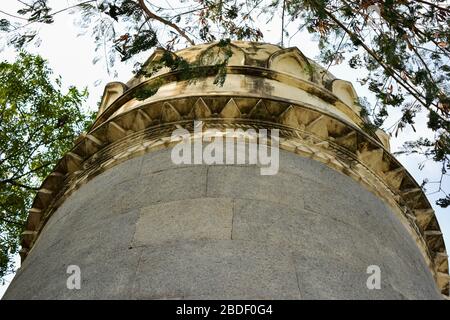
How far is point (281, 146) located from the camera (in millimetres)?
Result: 6770

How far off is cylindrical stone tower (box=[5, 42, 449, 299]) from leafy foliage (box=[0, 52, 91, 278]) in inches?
179

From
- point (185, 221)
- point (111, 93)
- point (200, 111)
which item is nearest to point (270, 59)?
point (200, 111)

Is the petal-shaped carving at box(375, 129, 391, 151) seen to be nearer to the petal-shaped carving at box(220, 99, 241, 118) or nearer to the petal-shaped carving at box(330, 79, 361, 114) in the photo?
the petal-shaped carving at box(330, 79, 361, 114)

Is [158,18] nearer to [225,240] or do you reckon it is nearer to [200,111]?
[200,111]

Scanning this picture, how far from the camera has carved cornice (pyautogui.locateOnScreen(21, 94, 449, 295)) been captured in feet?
23.2

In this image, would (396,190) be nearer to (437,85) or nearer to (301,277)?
(437,85)

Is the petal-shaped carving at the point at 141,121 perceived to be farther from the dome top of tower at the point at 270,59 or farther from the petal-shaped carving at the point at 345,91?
the petal-shaped carving at the point at 345,91

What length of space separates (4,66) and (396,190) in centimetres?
915

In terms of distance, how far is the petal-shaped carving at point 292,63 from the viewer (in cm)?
852

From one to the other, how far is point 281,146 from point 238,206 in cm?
149

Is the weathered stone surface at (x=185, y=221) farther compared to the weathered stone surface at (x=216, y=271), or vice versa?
the weathered stone surface at (x=185, y=221)

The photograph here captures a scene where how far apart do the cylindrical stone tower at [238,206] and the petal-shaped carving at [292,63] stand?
0.07 ft

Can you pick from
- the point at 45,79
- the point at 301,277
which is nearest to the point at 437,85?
the point at 301,277

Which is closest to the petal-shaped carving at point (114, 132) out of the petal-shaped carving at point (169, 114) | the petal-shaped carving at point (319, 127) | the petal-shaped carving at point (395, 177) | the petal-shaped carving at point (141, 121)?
the petal-shaped carving at point (141, 121)
